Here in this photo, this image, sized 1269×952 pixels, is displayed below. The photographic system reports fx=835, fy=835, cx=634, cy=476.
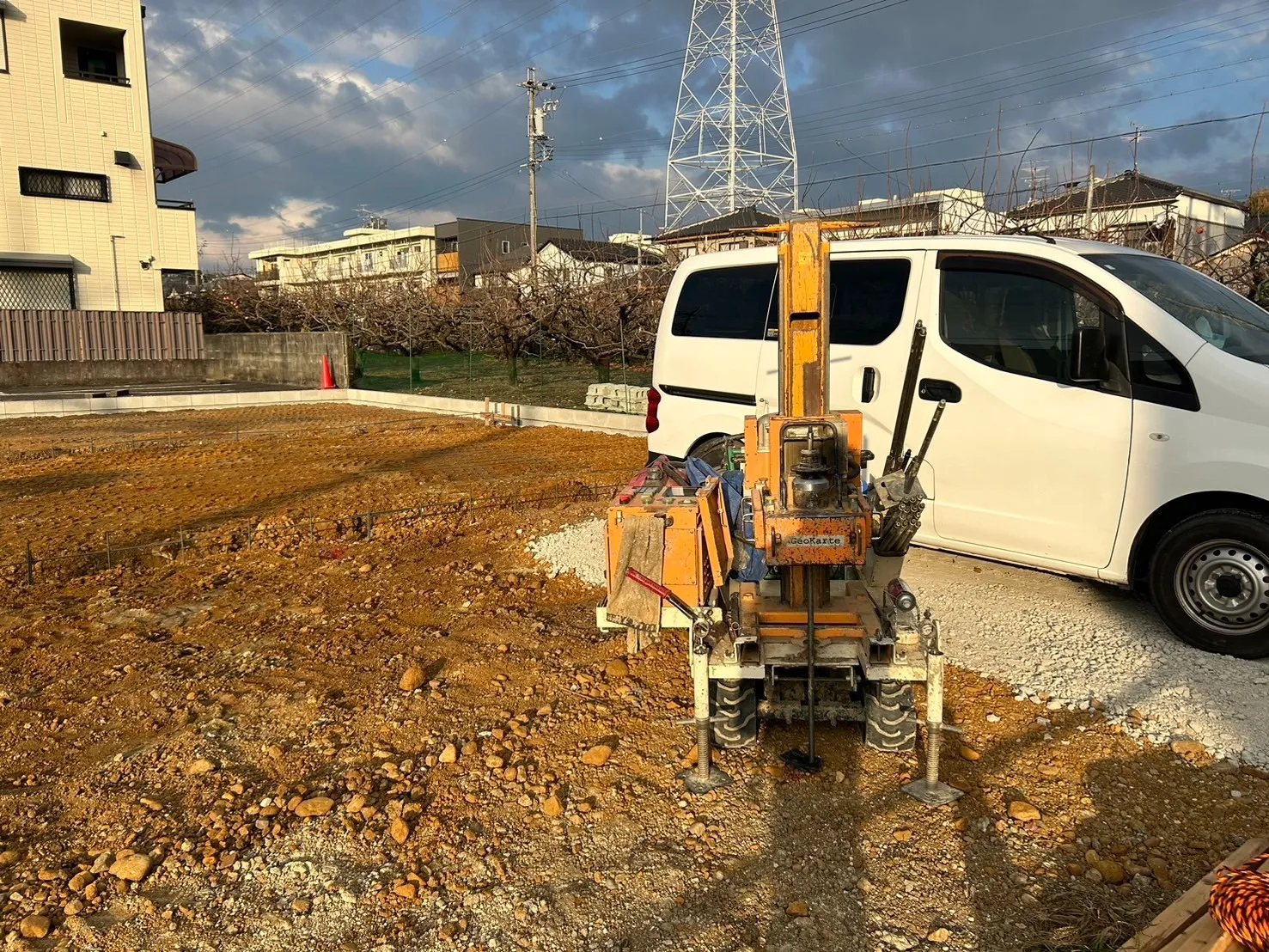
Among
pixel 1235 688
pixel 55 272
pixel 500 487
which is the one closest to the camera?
pixel 1235 688

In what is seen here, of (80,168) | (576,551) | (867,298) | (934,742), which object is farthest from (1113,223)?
(80,168)

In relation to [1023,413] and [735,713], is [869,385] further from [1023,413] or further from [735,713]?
[735,713]

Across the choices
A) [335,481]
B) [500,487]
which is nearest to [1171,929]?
[500,487]

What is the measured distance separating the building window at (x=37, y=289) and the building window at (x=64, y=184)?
6.58 ft

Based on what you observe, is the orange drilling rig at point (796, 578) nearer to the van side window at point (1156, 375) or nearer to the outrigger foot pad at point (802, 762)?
the outrigger foot pad at point (802, 762)

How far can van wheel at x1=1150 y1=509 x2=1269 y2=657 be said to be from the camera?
152 inches

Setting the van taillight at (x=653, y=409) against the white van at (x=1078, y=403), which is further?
the van taillight at (x=653, y=409)

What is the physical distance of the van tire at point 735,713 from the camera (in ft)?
10.7

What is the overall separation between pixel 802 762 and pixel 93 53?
96.9ft

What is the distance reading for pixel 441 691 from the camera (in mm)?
3957

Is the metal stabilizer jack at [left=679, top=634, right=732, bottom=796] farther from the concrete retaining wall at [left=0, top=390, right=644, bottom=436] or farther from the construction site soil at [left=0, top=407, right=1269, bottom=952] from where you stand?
the concrete retaining wall at [left=0, top=390, right=644, bottom=436]

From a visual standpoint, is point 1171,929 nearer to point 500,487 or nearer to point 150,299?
point 500,487

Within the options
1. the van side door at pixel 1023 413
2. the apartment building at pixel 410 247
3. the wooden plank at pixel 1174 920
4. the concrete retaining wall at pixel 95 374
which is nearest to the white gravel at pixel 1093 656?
the van side door at pixel 1023 413

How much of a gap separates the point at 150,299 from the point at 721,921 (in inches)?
1037
